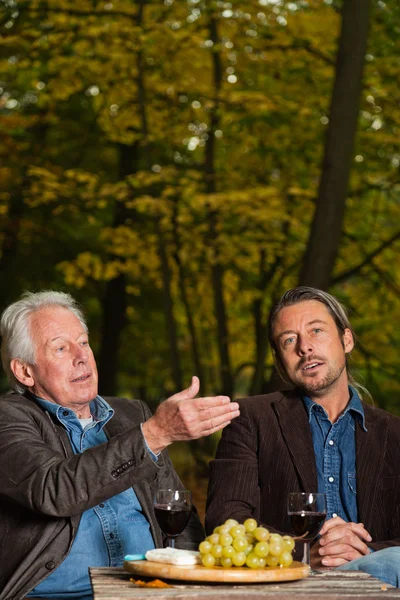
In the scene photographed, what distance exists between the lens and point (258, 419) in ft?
14.0

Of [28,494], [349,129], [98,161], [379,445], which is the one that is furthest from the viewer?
[98,161]

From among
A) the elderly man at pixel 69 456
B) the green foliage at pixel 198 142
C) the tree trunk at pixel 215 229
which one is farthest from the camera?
the tree trunk at pixel 215 229

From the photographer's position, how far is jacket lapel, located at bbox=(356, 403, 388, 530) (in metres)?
4.09

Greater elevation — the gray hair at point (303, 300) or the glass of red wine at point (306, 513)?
the gray hair at point (303, 300)

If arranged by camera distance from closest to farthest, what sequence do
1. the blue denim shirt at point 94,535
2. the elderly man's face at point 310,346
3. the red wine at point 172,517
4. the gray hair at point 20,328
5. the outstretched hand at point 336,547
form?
the red wine at point 172,517, the blue denim shirt at point 94,535, the outstretched hand at point 336,547, the gray hair at point 20,328, the elderly man's face at point 310,346

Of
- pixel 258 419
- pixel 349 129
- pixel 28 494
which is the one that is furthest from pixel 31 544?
pixel 349 129

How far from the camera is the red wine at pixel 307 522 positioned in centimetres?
300

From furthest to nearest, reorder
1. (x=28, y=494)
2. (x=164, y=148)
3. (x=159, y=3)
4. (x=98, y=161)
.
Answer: (x=98, y=161) → (x=164, y=148) → (x=159, y=3) → (x=28, y=494)

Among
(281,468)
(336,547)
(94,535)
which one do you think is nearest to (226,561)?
(94,535)

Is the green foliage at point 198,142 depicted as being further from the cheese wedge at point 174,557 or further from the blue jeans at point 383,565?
the cheese wedge at point 174,557

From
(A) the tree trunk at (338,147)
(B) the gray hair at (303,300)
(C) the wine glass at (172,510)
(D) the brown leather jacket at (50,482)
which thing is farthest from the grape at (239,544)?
(A) the tree trunk at (338,147)

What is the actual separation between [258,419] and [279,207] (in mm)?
7103

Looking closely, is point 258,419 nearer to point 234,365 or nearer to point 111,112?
point 111,112

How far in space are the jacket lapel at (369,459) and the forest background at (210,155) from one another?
12.3 ft
